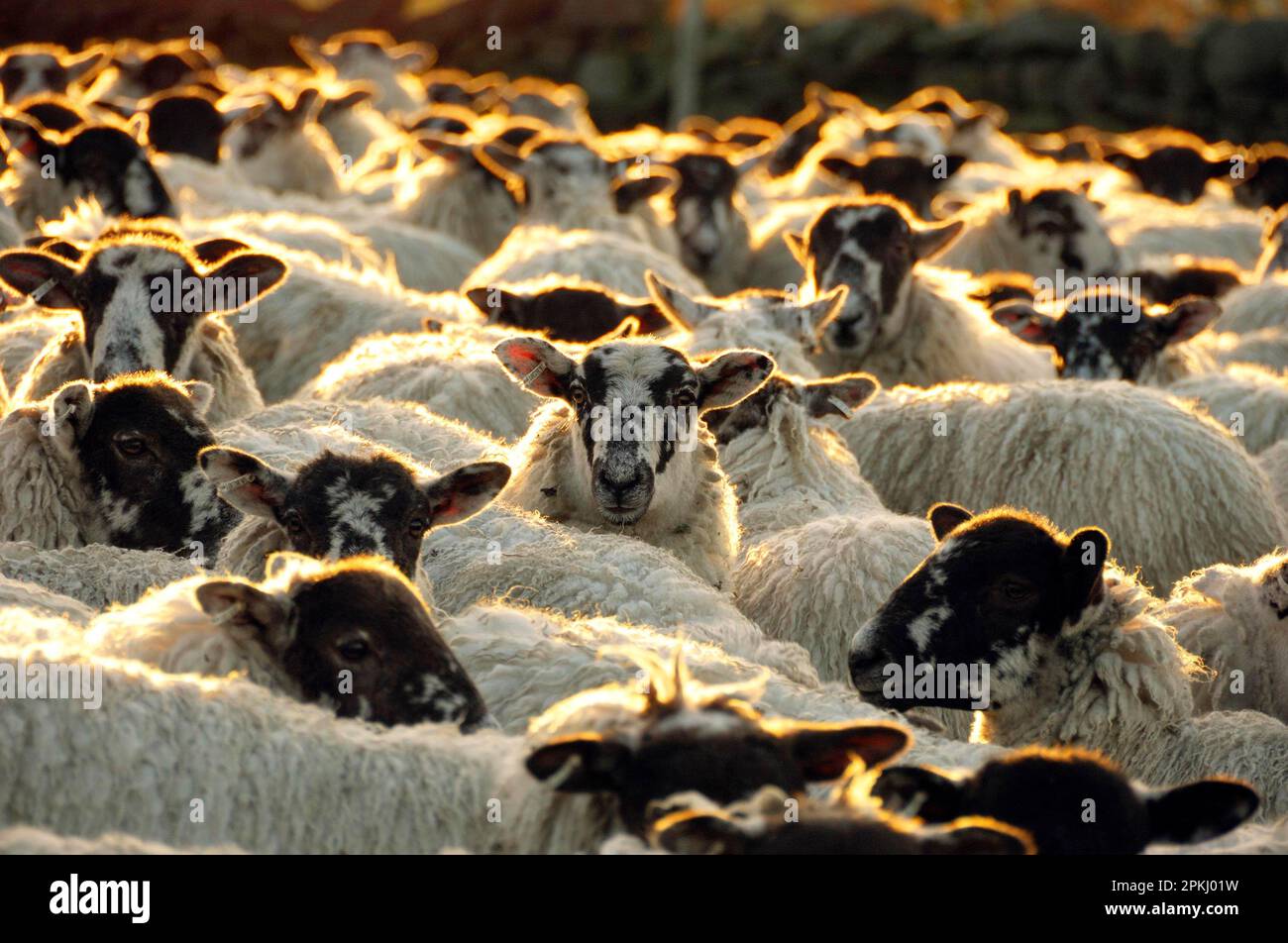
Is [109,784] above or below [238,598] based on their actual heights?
below

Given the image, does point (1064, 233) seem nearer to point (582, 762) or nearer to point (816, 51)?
point (582, 762)

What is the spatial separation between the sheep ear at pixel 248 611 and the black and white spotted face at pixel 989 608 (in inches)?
57.1

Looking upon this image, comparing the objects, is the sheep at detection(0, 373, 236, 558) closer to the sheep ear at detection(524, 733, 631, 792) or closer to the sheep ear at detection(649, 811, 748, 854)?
the sheep ear at detection(524, 733, 631, 792)

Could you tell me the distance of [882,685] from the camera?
15.6 feet

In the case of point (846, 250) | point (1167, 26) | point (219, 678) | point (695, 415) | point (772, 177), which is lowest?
point (219, 678)

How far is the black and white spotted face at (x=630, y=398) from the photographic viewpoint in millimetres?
5605

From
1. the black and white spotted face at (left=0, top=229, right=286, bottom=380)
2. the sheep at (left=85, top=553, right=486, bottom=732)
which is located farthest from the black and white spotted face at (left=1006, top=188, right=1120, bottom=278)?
the sheep at (left=85, top=553, right=486, bottom=732)

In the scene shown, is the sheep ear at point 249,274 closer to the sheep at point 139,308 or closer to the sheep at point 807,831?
the sheep at point 139,308

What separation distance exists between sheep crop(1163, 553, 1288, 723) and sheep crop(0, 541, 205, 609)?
8.68 ft

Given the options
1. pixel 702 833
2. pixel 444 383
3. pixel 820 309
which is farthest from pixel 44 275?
pixel 702 833

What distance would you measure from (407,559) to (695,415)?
1345 mm

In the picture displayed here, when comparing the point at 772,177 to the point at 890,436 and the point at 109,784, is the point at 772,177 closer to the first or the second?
the point at 890,436

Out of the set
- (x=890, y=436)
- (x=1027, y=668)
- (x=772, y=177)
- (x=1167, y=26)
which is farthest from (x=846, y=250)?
(x=1167, y=26)
